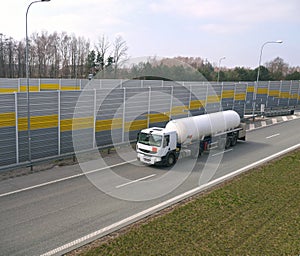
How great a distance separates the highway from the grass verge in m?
0.98

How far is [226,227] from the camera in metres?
9.08

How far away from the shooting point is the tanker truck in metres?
15.5

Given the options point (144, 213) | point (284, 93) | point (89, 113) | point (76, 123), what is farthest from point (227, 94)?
point (144, 213)

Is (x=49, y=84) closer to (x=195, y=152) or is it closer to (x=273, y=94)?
(x=195, y=152)

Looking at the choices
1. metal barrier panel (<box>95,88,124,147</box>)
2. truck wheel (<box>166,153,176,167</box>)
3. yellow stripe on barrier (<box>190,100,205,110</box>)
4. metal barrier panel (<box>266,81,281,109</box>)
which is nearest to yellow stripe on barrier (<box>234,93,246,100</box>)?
yellow stripe on barrier (<box>190,100,205,110</box>)

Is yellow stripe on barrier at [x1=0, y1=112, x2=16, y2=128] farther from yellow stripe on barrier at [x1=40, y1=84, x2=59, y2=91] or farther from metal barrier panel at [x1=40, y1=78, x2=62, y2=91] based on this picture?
yellow stripe on barrier at [x1=40, y1=84, x2=59, y2=91]

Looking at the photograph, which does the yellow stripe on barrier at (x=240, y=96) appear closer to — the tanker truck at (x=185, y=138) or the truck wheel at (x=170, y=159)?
the tanker truck at (x=185, y=138)

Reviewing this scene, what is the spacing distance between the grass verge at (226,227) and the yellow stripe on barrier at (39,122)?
863 centimetres

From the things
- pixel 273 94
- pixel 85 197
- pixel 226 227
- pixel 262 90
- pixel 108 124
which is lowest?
pixel 85 197

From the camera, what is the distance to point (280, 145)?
21.3 meters

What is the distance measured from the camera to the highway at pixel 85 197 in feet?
28.6

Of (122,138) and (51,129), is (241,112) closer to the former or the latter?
(122,138)

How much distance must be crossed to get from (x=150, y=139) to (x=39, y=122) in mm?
5733

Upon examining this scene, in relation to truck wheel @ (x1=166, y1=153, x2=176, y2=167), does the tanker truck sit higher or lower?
higher
